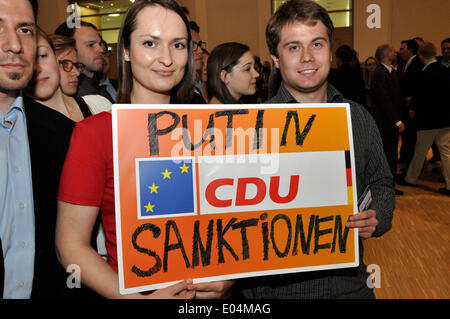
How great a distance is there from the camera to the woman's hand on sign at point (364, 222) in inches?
46.4

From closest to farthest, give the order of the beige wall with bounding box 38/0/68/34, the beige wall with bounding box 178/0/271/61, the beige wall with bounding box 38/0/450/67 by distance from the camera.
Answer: the beige wall with bounding box 38/0/68/34
the beige wall with bounding box 38/0/450/67
the beige wall with bounding box 178/0/271/61

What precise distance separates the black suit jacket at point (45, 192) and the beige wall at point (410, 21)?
11.0m

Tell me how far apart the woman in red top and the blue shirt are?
0.50ft

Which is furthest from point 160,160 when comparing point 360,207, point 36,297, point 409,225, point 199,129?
point 409,225

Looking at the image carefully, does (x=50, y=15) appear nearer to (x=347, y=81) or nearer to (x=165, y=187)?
(x=347, y=81)

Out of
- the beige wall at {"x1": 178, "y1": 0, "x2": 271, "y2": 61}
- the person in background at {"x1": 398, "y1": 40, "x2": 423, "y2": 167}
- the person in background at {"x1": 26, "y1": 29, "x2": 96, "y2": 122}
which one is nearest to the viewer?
the person in background at {"x1": 26, "y1": 29, "x2": 96, "y2": 122}

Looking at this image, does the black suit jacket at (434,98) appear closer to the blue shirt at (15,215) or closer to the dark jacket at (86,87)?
the dark jacket at (86,87)

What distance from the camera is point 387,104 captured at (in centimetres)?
475

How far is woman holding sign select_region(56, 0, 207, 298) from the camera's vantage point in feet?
3.35

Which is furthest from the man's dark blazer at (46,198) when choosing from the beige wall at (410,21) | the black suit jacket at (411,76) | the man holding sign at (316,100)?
the beige wall at (410,21)

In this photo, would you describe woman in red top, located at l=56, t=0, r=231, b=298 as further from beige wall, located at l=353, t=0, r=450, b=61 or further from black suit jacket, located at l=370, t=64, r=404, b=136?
beige wall, located at l=353, t=0, r=450, b=61

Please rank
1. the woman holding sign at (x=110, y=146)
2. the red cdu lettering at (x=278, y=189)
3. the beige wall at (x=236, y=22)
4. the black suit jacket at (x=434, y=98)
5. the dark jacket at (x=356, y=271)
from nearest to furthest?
the woman holding sign at (x=110, y=146) → the red cdu lettering at (x=278, y=189) → the dark jacket at (x=356, y=271) → the black suit jacket at (x=434, y=98) → the beige wall at (x=236, y=22)

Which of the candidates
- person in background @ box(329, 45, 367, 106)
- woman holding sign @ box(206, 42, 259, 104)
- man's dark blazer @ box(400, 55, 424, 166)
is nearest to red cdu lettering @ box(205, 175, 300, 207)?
woman holding sign @ box(206, 42, 259, 104)

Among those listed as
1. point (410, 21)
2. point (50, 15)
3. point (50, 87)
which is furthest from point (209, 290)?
point (410, 21)
